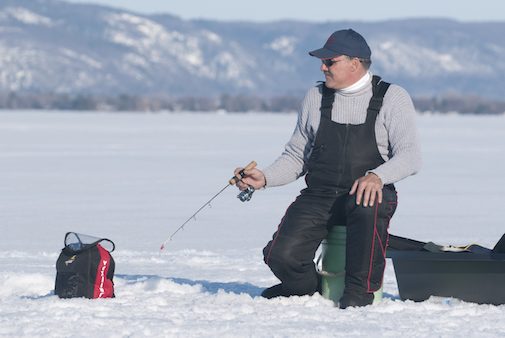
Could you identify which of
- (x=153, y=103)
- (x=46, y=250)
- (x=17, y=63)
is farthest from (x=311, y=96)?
(x=17, y=63)

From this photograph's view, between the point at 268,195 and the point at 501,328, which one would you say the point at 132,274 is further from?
the point at 268,195

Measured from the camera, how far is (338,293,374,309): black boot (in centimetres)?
502

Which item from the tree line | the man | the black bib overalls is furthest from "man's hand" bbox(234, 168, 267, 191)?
the tree line

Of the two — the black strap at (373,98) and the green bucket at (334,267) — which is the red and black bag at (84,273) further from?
the black strap at (373,98)

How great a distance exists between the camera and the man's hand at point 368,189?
4945mm

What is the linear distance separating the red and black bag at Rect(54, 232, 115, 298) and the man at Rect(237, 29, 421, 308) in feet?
2.25

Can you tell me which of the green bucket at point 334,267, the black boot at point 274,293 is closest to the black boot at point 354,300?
the green bucket at point 334,267

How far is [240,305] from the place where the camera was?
505 cm

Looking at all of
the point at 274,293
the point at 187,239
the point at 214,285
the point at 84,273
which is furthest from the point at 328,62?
the point at 187,239

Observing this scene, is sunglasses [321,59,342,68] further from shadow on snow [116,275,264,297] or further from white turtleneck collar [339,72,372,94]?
shadow on snow [116,275,264,297]

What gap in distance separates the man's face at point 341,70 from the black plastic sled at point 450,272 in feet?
2.42

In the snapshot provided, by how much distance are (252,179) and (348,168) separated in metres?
0.44

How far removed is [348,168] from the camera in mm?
5148

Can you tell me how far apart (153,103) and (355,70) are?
76500 mm
